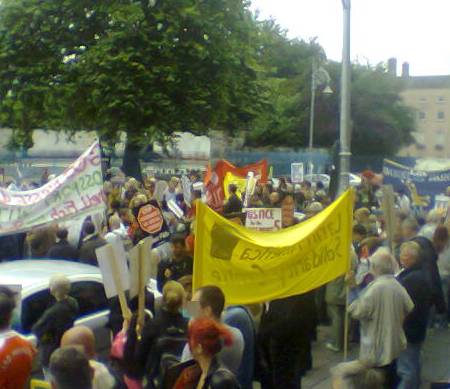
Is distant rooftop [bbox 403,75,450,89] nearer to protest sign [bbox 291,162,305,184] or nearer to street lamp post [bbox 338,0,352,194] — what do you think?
protest sign [bbox 291,162,305,184]

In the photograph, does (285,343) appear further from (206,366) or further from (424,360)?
(424,360)

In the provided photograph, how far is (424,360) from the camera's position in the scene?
942cm

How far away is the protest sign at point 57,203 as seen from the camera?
9.37 meters

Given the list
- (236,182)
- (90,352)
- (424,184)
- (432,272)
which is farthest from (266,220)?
(236,182)

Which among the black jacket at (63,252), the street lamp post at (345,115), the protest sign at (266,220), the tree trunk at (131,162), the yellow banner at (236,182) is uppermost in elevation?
the street lamp post at (345,115)

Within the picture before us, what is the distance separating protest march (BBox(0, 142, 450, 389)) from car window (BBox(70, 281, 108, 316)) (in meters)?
0.01

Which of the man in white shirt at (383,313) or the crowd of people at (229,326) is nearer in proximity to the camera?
the crowd of people at (229,326)

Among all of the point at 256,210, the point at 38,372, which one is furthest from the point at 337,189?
the point at 38,372

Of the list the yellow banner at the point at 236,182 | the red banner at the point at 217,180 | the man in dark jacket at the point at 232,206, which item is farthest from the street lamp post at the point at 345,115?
the yellow banner at the point at 236,182

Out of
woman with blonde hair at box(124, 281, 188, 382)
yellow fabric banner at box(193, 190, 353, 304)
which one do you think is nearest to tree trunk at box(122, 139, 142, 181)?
yellow fabric banner at box(193, 190, 353, 304)

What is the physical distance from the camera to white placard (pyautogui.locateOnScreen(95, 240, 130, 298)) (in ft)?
19.9

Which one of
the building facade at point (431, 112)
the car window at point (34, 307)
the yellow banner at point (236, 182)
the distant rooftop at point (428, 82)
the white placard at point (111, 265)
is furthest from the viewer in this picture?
the distant rooftop at point (428, 82)

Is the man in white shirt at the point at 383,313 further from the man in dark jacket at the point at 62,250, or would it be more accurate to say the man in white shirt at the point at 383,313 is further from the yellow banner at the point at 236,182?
the yellow banner at the point at 236,182

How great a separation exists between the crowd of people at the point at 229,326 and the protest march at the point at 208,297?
0.01 metres
